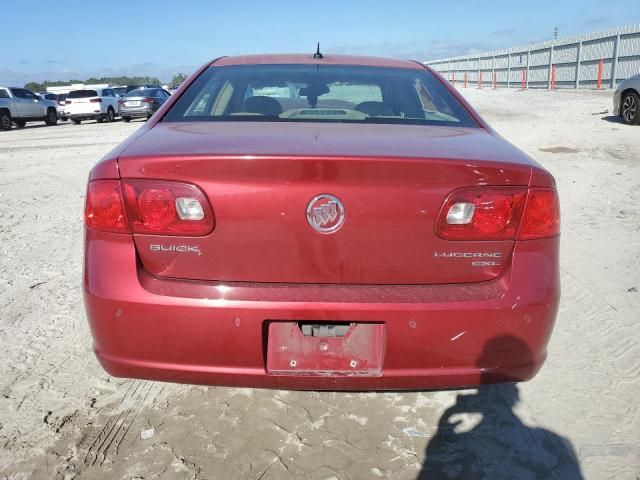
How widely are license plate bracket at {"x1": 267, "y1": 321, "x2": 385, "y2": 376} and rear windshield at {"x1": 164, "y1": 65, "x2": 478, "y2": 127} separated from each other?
1.14 m

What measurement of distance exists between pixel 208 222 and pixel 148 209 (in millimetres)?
218

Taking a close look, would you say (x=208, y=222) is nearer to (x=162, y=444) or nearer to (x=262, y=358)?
(x=262, y=358)

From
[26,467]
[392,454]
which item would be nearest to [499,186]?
[392,454]

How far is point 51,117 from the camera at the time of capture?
957 inches

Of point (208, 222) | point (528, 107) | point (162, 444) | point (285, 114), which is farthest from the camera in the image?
point (528, 107)

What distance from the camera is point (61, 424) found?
2.36 m

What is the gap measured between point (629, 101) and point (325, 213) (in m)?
12.6

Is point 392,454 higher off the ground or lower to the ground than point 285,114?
lower

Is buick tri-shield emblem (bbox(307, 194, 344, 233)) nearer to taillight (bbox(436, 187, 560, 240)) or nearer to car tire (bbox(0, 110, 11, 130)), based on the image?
taillight (bbox(436, 187, 560, 240))

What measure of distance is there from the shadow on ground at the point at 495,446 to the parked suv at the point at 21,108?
23.3 metres

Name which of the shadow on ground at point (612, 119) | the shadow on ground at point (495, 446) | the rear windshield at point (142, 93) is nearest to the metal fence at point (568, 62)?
the shadow on ground at point (612, 119)

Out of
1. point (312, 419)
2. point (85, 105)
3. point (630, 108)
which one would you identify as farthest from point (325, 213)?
point (85, 105)

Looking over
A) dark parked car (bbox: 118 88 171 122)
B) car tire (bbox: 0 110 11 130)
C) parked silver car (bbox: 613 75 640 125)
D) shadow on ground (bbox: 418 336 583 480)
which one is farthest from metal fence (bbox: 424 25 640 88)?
car tire (bbox: 0 110 11 130)

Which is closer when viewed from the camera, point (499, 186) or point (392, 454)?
point (499, 186)
